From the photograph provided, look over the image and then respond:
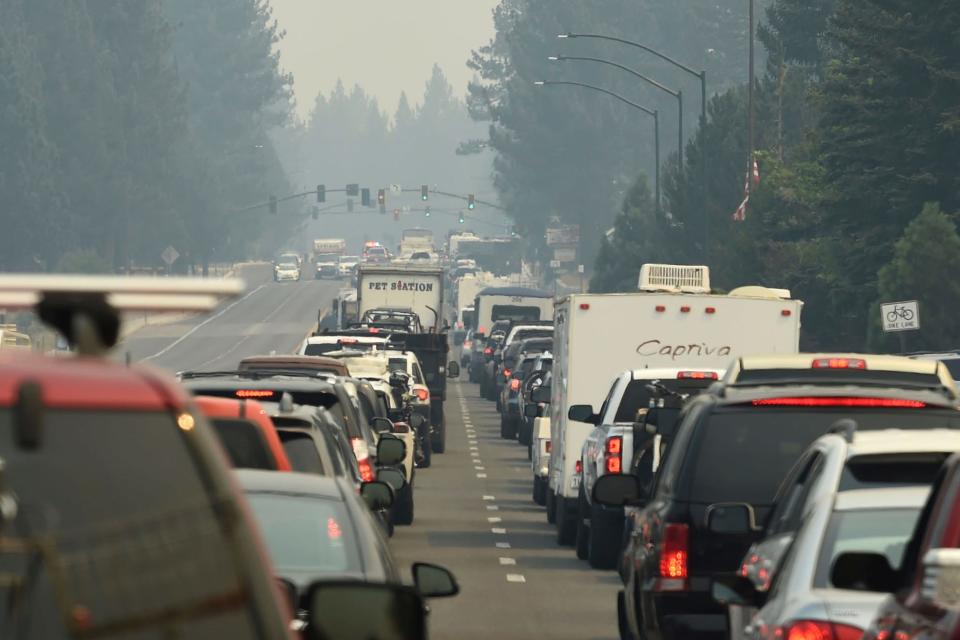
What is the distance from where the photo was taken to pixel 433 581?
27.3 ft

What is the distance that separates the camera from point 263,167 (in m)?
200

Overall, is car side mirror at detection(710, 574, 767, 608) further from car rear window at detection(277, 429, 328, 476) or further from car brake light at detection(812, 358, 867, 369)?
car brake light at detection(812, 358, 867, 369)

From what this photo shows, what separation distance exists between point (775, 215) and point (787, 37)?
50.8 ft

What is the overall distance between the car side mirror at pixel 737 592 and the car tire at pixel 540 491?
20.9 m

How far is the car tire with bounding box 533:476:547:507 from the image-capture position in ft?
99.5

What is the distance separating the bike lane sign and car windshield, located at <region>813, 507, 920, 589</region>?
35.3 meters

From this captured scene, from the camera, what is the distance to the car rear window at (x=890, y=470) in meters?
9.10

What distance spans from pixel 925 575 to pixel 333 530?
338 centimetres

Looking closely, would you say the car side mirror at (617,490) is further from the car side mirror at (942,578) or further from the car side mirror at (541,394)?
the car side mirror at (541,394)

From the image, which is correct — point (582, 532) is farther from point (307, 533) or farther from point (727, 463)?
point (307, 533)

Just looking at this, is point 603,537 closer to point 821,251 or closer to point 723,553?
point 723,553

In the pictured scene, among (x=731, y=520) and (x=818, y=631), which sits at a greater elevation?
(x=731, y=520)

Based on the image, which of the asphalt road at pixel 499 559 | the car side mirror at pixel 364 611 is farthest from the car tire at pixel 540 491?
the car side mirror at pixel 364 611

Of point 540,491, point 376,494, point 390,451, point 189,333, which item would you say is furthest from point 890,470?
point 189,333
